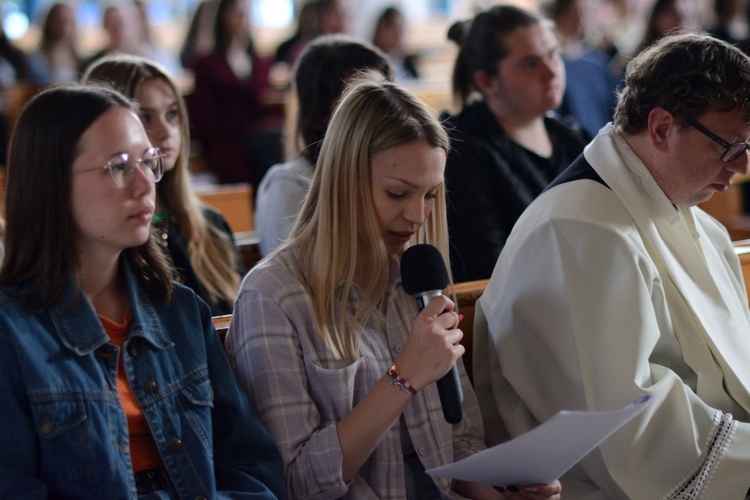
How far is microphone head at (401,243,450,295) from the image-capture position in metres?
1.78

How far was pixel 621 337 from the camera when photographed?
6.36 feet

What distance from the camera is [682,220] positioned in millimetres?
2232

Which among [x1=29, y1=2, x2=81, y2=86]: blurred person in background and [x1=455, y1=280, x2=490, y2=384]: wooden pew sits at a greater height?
[x1=29, y1=2, x2=81, y2=86]: blurred person in background

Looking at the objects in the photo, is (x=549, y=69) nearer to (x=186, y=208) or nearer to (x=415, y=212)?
(x=186, y=208)

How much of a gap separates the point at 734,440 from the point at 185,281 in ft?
4.98

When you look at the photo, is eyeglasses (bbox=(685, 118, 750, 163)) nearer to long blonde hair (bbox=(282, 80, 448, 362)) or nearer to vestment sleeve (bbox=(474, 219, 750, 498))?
vestment sleeve (bbox=(474, 219, 750, 498))

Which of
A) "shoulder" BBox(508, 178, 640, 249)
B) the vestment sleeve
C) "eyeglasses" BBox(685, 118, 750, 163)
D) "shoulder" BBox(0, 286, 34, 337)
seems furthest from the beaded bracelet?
"eyeglasses" BBox(685, 118, 750, 163)

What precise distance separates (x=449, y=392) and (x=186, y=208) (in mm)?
1402

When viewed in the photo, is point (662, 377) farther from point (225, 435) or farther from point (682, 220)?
point (225, 435)

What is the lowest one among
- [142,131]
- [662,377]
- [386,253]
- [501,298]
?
[662,377]

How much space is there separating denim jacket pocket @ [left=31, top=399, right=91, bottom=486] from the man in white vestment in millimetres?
952

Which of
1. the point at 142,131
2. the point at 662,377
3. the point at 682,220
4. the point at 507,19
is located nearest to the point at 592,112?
the point at 507,19

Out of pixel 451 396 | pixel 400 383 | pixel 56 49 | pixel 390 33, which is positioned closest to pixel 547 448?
pixel 451 396

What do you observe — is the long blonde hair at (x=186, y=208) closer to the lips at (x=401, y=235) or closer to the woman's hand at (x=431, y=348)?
the lips at (x=401, y=235)
